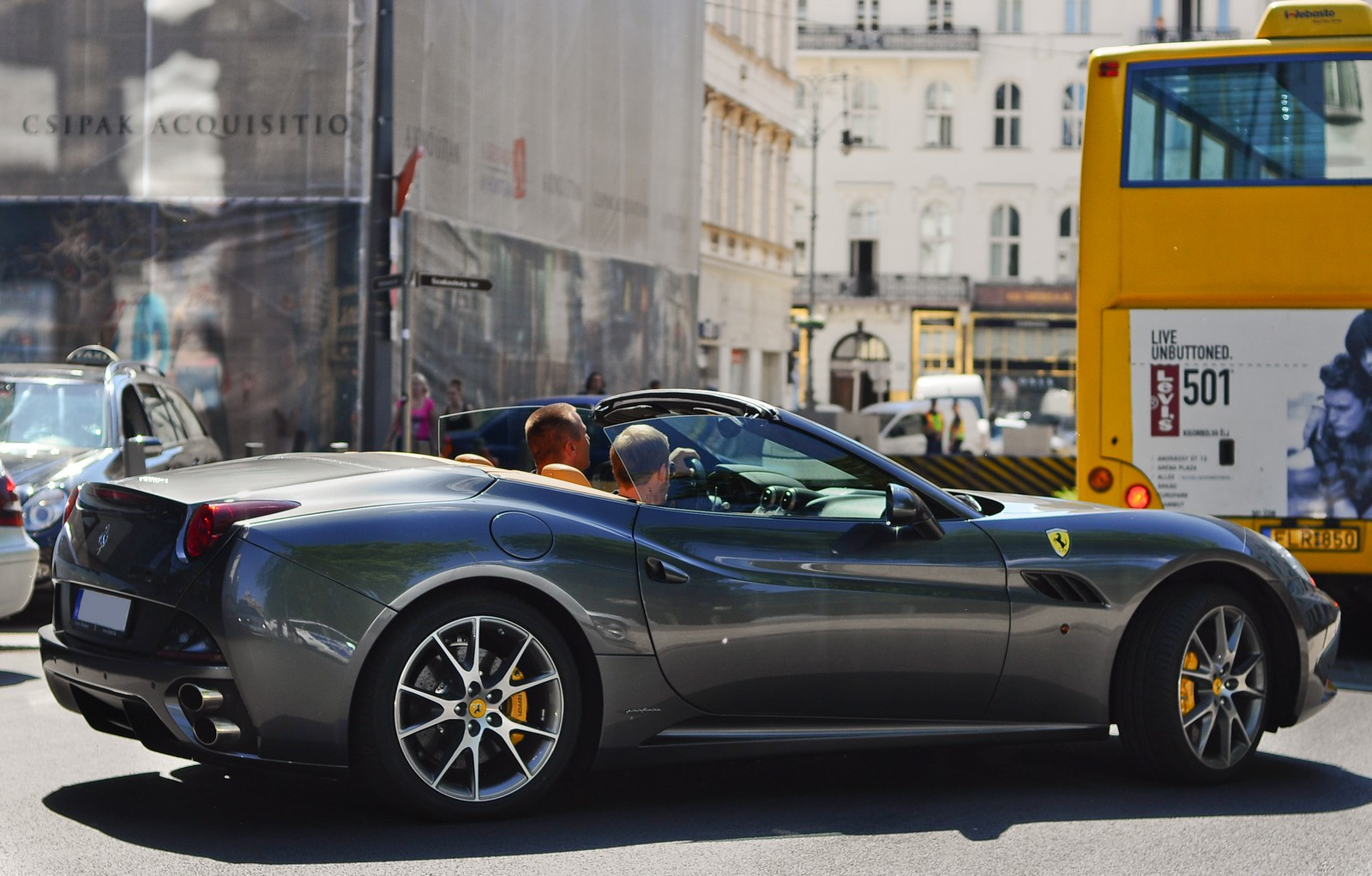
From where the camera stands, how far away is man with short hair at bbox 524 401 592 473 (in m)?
5.89

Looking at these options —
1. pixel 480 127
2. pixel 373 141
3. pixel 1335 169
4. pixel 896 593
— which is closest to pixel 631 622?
pixel 896 593

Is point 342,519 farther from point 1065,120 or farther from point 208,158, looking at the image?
point 1065,120

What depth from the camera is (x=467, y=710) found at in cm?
498

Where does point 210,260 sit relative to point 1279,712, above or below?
above

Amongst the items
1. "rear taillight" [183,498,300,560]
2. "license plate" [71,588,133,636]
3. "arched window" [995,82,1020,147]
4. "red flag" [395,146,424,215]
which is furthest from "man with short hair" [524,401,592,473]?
"arched window" [995,82,1020,147]

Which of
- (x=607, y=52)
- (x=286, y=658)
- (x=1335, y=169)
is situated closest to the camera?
(x=286, y=658)

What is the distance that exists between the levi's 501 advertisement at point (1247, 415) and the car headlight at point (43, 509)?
6.21m

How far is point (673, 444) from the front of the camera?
5695 millimetres

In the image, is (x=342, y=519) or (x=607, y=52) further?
(x=607, y=52)

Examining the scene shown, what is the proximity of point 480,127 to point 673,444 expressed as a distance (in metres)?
16.8

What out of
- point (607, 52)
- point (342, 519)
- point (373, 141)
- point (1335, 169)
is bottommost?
point (342, 519)

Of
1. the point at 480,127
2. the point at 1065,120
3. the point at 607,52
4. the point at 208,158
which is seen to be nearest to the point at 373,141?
the point at 208,158

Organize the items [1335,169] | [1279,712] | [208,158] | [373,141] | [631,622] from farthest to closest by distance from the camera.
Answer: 1. [208,158]
2. [373,141]
3. [1335,169]
4. [1279,712]
5. [631,622]

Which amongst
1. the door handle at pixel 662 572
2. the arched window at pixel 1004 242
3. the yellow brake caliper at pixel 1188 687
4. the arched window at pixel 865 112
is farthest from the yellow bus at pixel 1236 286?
the arched window at pixel 865 112
